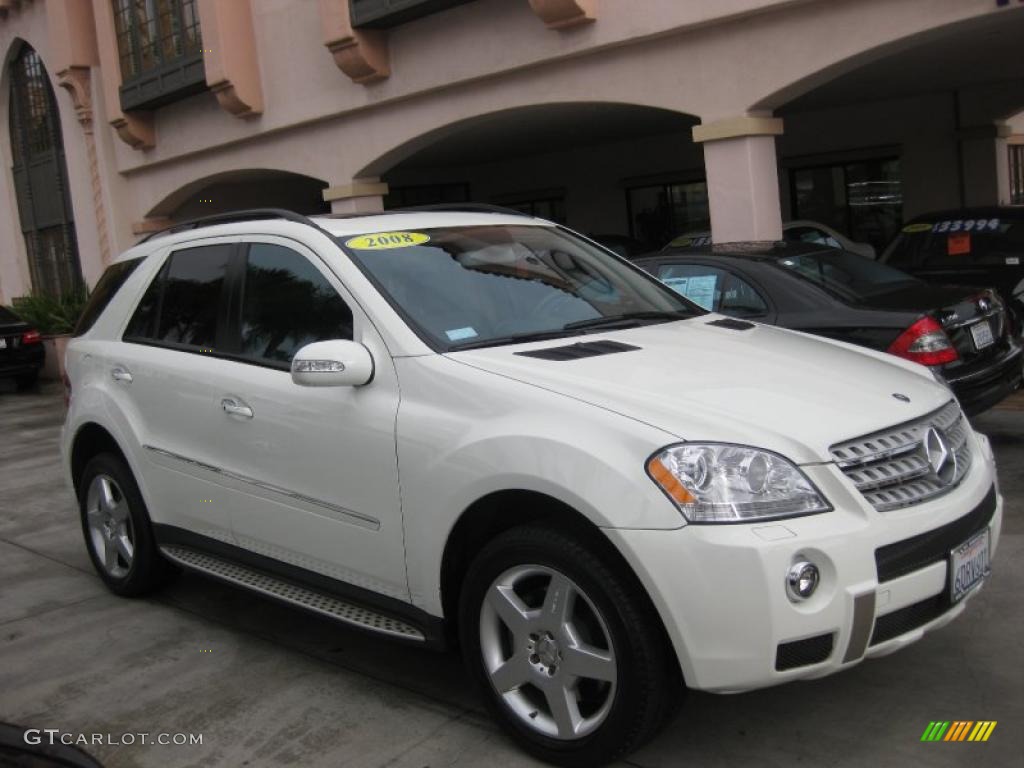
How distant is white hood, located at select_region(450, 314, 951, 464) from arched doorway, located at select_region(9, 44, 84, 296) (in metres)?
18.0

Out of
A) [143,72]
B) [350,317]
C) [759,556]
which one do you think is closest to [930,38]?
[350,317]

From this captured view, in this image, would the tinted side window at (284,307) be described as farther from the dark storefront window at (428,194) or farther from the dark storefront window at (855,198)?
the dark storefront window at (428,194)

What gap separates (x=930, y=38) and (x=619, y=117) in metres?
6.68

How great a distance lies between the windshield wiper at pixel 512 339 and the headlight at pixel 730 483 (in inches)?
37.9

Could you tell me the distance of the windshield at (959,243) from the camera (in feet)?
31.0

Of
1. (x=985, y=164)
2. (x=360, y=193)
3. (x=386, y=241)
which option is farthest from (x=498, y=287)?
(x=985, y=164)

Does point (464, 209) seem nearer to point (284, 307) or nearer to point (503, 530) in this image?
point (284, 307)

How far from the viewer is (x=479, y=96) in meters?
12.1

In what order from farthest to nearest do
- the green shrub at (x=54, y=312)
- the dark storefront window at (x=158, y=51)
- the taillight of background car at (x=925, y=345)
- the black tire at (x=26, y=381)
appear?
the green shrub at (x=54, y=312)
the black tire at (x=26, y=381)
the dark storefront window at (x=158, y=51)
the taillight of background car at (x=925, y=345)

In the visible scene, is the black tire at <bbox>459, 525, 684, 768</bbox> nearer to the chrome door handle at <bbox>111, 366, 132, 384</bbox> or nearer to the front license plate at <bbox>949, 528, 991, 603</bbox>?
the front license plate at <bbox>949, 528, 991, 603</bbox>

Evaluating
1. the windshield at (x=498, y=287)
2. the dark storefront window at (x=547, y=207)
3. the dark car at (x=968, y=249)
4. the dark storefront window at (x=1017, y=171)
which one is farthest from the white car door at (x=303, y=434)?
the dark storefront window at (x=547, y=207)

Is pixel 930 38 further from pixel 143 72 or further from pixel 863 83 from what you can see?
pixel 143 72

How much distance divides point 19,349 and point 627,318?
14138mm

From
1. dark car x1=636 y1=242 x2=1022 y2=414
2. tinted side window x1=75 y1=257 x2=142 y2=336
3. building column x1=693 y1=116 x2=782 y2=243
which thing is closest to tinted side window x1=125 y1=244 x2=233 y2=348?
tinted side window x1=75 y1=257 x2=142 y2=336
